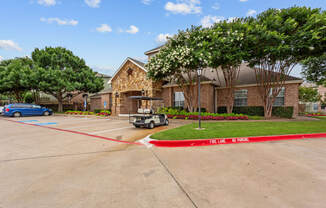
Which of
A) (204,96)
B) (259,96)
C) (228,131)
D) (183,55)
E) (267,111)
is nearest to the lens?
(228,131)

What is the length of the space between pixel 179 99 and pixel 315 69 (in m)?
15.9

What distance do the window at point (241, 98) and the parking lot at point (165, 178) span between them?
496 inches

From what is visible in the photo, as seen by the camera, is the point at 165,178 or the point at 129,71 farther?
the point at 129,71

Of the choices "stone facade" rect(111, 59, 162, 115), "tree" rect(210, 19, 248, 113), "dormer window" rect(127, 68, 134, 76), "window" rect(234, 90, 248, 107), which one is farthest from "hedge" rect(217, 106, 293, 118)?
"dormer window" rect(127, 68, 134, 76)

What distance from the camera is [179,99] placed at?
18.8 metres

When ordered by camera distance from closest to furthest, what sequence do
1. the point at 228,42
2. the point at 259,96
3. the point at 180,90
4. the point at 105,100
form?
the point at 228,42 < the point at 259,96 < the point at 180,90 < the point at 105,100

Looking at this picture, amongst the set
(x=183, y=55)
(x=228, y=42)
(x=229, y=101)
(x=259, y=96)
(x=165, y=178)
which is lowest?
(x=165, y=178)

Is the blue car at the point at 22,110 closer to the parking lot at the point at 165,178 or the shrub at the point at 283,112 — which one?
the parking lot at the point at 165,178

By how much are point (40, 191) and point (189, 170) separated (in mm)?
3005

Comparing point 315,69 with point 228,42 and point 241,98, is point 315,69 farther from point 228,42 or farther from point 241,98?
point 228,42

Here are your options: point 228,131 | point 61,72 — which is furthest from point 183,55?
point 61,72

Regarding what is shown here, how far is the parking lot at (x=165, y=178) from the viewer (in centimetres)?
246

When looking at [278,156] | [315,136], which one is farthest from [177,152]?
[315,136]

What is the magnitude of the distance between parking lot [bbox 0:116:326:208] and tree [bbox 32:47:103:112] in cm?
2029
